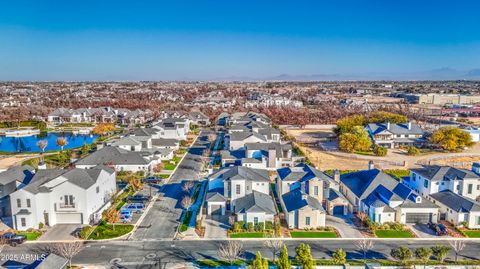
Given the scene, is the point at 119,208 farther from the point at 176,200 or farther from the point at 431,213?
the point at 431,213

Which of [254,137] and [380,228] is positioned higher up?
[254,137]

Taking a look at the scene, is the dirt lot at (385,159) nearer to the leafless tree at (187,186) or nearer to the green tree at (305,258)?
the leafless tree at (187,186)

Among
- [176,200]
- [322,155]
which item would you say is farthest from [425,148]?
[176,200]

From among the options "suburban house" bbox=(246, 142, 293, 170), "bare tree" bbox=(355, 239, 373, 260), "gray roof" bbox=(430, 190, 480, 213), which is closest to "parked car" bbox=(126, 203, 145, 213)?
"suburban house" bbox=(246, 142, 293, 170)

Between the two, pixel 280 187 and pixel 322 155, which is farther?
pixel 322 155

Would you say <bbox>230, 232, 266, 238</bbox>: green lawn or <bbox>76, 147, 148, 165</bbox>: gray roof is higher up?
<bbox>76, 147, 148, 165</bbox>: gray roof

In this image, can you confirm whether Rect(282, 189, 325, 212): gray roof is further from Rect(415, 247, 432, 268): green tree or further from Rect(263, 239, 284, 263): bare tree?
Rect(415, 247, 432, 268): green tree
